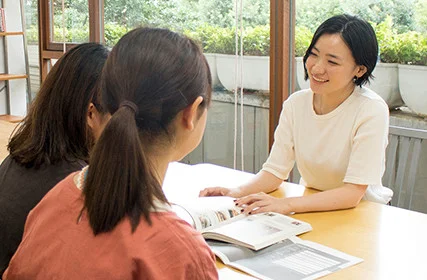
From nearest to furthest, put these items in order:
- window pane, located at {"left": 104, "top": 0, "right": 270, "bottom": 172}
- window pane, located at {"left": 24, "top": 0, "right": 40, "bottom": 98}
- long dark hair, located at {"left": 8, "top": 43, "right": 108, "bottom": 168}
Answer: long dark hair, located at {"left": 8, "top": 43, "right": 108, "bottom": 168}, window pane, located at {"left": 104, "top": 0, "right": 270, "bottom": 172}, window pane, located at {"left": 24, "top": 0, "right": 40, "bottom": 98}

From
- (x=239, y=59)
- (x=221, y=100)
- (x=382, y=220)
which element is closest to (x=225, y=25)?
(x=239, y=59)

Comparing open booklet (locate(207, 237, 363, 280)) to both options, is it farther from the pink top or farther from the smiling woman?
the pink top

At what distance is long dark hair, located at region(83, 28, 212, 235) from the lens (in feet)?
2.94

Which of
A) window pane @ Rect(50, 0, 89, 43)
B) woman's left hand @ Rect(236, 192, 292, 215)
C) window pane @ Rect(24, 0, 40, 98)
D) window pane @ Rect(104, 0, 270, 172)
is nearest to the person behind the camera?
woman's left hand @ Rect(236, 192, 292, 215)

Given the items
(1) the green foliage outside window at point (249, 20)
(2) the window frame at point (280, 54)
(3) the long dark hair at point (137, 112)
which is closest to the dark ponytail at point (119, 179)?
(3) the long dark hair at point (137, 112)

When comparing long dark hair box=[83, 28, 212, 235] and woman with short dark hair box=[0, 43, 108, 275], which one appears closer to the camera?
long dark hair box=[83, 28, 212, 235]

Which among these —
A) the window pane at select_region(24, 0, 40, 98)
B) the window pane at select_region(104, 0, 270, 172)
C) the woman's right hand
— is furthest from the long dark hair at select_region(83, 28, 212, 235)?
the window pane at select_region(24, 0, 40, 98)

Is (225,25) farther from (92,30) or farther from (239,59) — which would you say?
(92,30)

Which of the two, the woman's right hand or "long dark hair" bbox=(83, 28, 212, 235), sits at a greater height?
"long dark hair" bbox=(83, 28, 212, 235)

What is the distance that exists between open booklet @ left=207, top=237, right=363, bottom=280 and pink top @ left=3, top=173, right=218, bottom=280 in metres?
0.48

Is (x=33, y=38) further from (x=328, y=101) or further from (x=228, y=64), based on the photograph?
(x=328, y=101)

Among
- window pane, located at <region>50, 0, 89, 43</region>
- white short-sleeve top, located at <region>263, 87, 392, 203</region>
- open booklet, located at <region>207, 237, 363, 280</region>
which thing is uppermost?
window pane, located at <region>50, 0, 89, 43</region>

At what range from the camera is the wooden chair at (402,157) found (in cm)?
237

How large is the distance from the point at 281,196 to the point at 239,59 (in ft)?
5.29
